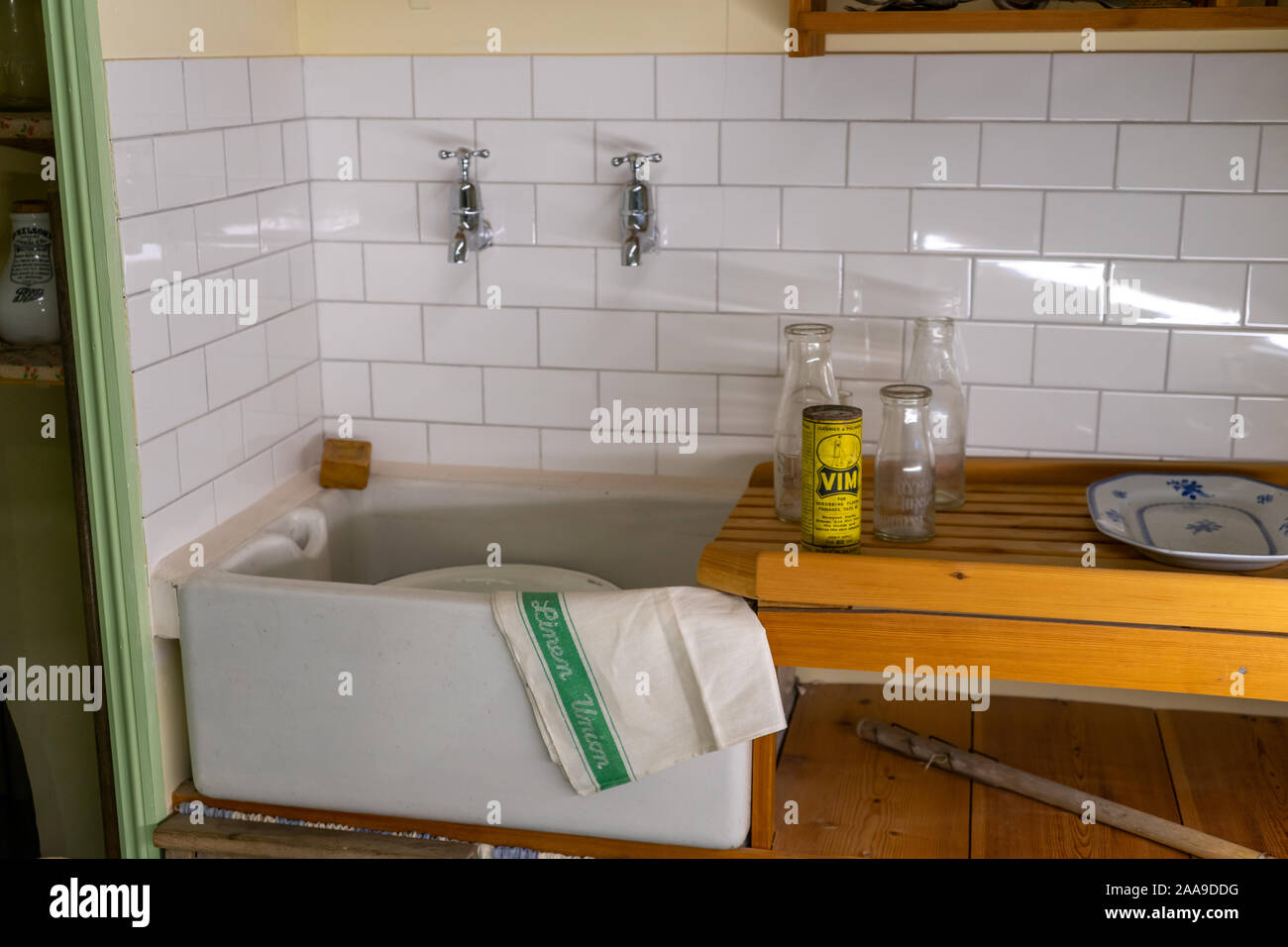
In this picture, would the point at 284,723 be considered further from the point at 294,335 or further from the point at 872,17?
the point at 872,17

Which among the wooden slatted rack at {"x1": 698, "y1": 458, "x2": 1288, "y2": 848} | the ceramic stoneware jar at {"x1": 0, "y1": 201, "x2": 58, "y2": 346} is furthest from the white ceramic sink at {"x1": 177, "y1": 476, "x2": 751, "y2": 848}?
the ceramic stoneware jar at {"x1": 0, "y1": 201, "x2": 58, "y2": 346}

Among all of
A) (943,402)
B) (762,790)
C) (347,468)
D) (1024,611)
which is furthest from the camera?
(347,468)

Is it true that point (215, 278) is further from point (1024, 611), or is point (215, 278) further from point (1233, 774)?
point (1233, 774)

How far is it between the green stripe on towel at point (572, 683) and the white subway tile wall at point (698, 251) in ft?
1.86

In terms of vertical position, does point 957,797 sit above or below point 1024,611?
below

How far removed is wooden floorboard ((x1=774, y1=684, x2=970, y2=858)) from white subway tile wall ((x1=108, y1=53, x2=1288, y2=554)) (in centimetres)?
44

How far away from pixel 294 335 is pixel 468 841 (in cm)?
90

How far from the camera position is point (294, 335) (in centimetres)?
221

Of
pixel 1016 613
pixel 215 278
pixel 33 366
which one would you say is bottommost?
pixel 1016 613

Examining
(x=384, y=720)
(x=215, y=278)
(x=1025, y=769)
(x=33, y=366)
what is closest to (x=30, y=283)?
(x=33, y=366)

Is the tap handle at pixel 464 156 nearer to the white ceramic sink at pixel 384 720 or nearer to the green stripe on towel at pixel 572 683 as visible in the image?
the white ceramic sink at pixel 384 720

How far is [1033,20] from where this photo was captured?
1747mm

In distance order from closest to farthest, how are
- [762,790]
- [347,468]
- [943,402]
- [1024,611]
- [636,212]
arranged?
[1024,611]
[762,790]
[943,402]
[636,212]
[347,468]

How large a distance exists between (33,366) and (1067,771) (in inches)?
61.5
